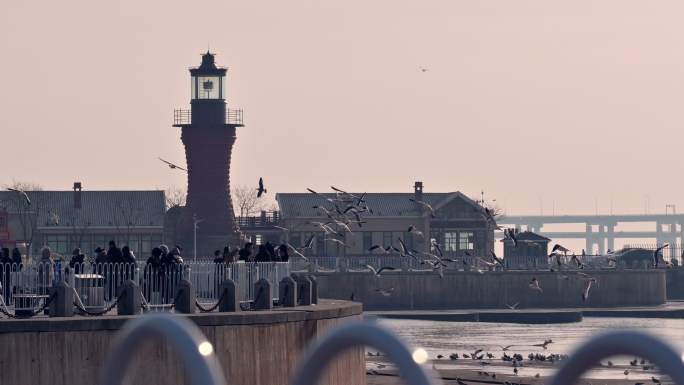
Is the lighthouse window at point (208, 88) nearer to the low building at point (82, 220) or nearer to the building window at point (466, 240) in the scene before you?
the low building at point (82, 220)

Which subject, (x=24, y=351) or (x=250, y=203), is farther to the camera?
(x=250, y=203)

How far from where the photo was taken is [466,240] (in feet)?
458

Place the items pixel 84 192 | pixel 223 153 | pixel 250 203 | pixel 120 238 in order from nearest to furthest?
pixel 223 153 → pixel 120 238 → pixel 84 192 → pixel 250 203

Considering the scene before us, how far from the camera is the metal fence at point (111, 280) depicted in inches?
1220

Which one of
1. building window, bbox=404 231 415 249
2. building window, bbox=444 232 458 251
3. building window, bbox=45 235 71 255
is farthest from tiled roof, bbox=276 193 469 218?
building window, bbox=45 235 71 255

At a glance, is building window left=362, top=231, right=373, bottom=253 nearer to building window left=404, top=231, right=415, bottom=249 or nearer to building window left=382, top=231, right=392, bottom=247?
building window left=382, top=231, right=392, bottom=247

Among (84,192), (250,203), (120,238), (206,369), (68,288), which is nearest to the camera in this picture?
(206,369)

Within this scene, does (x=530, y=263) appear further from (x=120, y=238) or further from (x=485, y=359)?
(x=485, y=359)

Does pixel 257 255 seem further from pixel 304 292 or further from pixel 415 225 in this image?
pixel 415 225

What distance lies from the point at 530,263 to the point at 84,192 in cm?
3824

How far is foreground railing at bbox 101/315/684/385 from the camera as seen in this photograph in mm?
6469

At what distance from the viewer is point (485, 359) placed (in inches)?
2549

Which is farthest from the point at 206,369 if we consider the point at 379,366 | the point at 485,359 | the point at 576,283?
the point at 576,283

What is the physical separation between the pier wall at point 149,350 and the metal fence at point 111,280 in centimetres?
173
